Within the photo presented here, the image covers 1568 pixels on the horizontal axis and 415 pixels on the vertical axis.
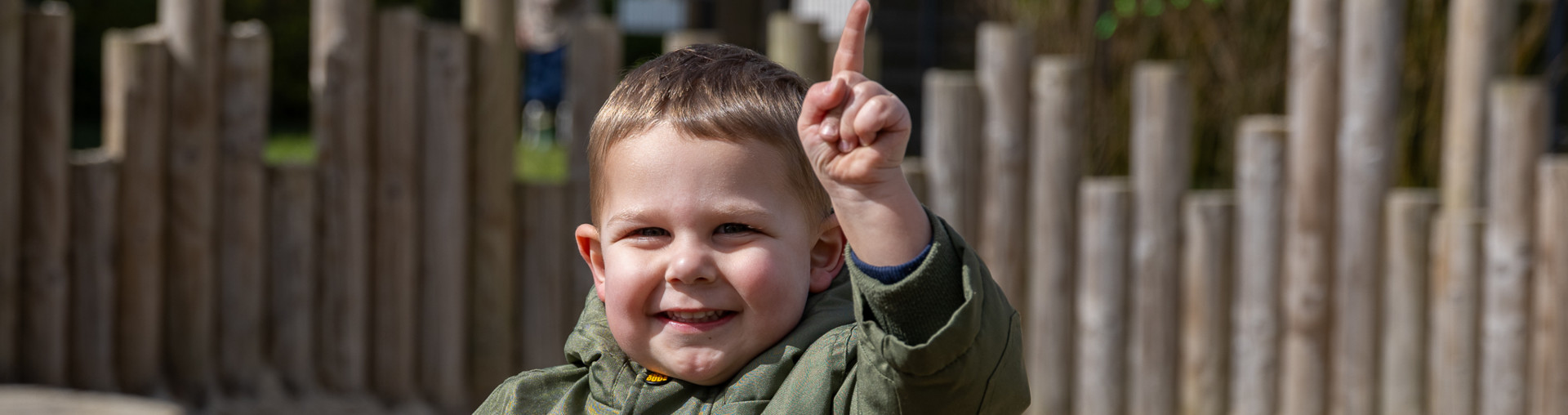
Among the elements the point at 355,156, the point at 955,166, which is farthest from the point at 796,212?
the point at 355,156

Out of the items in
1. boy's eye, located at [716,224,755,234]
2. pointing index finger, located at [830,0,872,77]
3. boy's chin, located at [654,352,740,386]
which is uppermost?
pointing index finger, located at [830,0,872,77]

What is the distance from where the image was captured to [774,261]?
1.47 m

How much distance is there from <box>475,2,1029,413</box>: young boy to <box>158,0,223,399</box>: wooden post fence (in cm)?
292

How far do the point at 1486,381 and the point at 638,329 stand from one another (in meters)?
3.25

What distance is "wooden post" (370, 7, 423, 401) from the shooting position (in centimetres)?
435

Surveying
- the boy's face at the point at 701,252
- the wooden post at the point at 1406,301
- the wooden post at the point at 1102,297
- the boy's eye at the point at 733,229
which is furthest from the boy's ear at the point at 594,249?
the wooden post at the point at 1406,301

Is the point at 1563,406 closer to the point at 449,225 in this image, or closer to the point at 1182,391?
the point at 1182,391

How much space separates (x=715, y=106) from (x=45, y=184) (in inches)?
128

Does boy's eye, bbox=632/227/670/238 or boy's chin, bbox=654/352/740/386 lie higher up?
boy's eye, bbox=632/227/670/238

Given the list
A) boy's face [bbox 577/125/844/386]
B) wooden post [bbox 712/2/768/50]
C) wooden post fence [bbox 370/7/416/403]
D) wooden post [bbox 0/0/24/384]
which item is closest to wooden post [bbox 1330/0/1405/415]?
wooden post fence [bbox 370/7/416/403]

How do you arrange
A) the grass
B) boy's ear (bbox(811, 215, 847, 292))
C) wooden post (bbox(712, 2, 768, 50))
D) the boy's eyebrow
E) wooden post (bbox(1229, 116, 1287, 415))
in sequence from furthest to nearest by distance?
wooden post (bbox(712, 2, 768, 50)) → the grass → wooden post (bbox(1229, 116, 1287, 415)) → boy's ear (bbox(811, 215, 847, 292)) → the boy's eyebrow

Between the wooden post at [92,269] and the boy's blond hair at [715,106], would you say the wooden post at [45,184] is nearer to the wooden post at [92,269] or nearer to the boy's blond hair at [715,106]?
the wooden post at [92,269]

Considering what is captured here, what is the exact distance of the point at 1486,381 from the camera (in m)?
4.05

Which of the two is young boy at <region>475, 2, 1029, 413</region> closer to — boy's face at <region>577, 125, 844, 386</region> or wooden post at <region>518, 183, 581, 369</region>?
boy's face at <region>577, 125, 844, 386</region>
